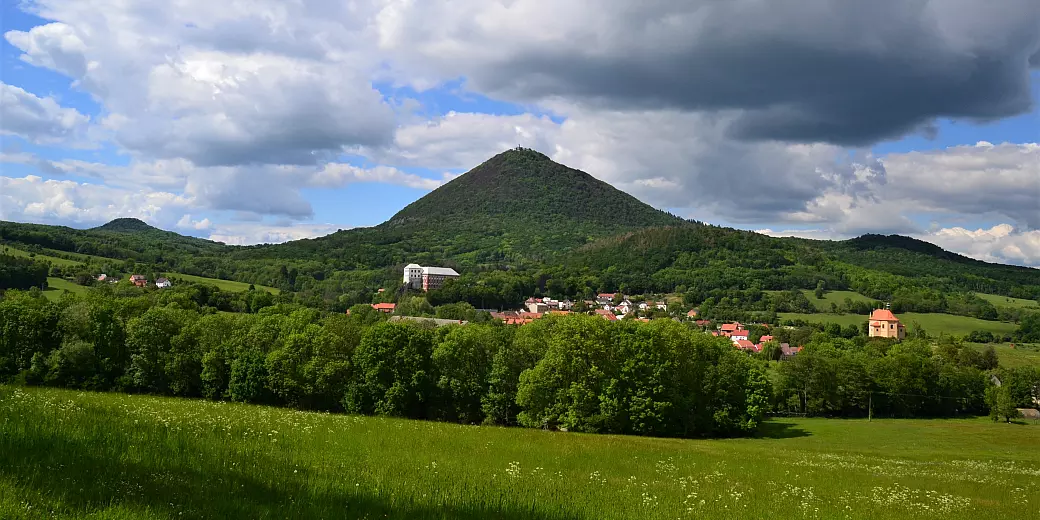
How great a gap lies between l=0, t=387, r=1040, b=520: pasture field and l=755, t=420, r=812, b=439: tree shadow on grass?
2921 cm

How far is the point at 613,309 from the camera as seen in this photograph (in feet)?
612

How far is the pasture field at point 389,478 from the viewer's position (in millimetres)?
7652

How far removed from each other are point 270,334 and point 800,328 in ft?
436

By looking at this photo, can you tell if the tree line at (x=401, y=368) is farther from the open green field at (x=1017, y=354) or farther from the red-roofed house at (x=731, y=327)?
the red-roofed house at (x=731, y=327)

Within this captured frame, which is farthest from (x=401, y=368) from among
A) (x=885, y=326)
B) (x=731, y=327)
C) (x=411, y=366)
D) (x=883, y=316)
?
(x=883, y=316)

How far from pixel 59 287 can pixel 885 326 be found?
187347 millimetres

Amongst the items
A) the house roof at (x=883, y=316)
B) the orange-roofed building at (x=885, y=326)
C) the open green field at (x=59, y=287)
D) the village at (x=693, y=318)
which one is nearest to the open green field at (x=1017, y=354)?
the orange-roofed building at (x=885, y=326)

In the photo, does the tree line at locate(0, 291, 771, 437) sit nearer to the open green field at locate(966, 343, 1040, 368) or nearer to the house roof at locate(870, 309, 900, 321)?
the open green field at locate(966, 343, 1040, 368)

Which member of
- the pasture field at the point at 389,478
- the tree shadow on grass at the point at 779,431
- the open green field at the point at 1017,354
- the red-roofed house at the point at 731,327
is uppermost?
the pasture field at the point at 389,478

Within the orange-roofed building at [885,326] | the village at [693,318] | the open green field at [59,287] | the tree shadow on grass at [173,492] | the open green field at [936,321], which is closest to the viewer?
the tree shadow on grass at [173,492]

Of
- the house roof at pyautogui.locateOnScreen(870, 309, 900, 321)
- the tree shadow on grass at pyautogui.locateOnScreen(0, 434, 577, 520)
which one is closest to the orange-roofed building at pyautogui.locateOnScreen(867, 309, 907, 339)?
the house roof at pyautogui.locateOnScreen(870, 309, 900, 321)

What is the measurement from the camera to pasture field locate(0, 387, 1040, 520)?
7652mm

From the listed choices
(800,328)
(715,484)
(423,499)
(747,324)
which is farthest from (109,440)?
(747,324)

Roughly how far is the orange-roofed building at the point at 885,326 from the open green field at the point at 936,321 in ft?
16.3
